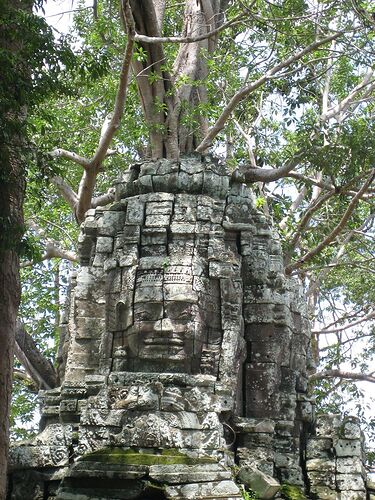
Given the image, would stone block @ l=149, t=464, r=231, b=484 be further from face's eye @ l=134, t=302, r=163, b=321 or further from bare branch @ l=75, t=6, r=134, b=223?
bare branch @ l=75, t=6, r=134, b=223

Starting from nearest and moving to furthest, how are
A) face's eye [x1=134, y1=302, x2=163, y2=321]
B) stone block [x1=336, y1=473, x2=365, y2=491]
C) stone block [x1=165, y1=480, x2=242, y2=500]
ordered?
stone block [x1=165, y1=480, x2=242, y2=500] → face's eye [x1=134, y1=302, x2=163, y2=321] → stone block [x1=336, y1=473, x2=365, y2=491]

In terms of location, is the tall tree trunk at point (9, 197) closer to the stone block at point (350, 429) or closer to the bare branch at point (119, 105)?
the bare branch at point (119, 105)

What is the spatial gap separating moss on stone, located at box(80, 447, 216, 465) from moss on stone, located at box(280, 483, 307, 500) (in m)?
2.03

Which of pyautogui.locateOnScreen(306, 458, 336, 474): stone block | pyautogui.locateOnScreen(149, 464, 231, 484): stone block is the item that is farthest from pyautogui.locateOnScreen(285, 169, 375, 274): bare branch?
pyautogui.locateOnScreen(149, 464, 231, 484): stone block

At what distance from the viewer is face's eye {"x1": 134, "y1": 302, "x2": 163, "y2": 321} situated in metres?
10.2

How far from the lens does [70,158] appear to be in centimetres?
1453

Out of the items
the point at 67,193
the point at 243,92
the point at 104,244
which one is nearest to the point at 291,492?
the point at 104,244

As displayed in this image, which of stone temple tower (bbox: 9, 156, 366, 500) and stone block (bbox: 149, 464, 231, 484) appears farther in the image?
stone temple tower (bbox: 9, 156, 366, 500)

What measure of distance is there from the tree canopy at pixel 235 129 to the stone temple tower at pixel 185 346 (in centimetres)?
108

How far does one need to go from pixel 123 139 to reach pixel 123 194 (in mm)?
5881

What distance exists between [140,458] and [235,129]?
36.3ft

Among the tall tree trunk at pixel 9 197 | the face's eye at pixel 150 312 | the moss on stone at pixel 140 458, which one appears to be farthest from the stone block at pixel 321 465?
the tall tree trunk at pixel 9 197

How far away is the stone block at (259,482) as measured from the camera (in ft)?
30.2

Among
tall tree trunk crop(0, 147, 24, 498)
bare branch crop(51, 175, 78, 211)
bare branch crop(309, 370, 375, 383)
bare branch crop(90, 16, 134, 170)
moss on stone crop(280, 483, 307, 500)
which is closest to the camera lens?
tall tree trunk crop(0, 147, 24, 498)
